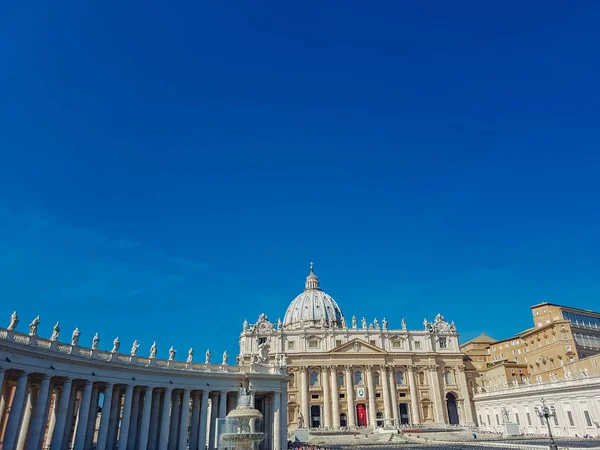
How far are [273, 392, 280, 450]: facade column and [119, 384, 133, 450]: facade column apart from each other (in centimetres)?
1368

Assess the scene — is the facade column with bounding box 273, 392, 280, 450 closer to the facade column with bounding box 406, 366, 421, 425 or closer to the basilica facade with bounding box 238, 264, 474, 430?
the basilica facade with bounding box 238, 264, 474, 430

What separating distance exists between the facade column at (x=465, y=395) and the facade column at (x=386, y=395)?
17286 mm

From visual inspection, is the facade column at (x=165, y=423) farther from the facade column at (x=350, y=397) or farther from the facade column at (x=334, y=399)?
the facade column at (x=350, y=397)

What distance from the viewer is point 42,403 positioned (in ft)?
109

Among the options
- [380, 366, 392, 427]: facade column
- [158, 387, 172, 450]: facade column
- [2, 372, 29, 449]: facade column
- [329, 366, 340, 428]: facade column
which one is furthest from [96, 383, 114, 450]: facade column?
[380, 366, 392, 427]: facade column

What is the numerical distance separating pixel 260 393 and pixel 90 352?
17.7 m

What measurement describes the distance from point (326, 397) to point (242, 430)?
7016 cm

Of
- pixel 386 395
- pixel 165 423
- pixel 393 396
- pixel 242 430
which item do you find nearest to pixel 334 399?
pixel 386 395

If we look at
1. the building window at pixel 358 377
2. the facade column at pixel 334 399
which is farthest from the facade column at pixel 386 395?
the facade column at pixel 334 399

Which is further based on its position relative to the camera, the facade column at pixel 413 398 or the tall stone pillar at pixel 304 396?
the facade column at pixel 413 398

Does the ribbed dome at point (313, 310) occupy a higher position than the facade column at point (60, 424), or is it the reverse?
the ribbed dome at point (313, 310)

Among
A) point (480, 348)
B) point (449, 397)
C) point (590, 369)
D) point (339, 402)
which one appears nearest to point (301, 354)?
point (339, 402)

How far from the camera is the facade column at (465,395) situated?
331 feet

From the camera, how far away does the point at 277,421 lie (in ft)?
150
